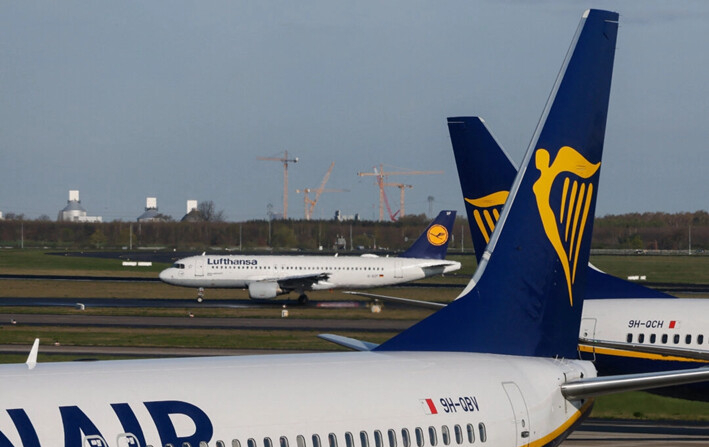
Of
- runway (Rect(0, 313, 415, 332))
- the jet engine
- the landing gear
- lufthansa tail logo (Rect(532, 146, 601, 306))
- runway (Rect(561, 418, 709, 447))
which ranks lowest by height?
runway (Rect(561, 418, 709, 447))

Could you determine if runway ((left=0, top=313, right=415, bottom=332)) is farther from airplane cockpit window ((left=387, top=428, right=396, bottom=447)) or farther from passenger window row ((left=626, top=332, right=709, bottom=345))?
→ airplane cockpit window ((left=387, top=428, right=396, bottom=447))

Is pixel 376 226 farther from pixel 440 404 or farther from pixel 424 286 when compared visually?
pixel 440 404

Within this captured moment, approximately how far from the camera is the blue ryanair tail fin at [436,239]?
7656cm

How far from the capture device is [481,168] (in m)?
21.2

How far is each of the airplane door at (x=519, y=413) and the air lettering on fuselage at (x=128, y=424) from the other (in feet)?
13.0

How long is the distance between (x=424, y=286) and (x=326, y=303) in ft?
49.2

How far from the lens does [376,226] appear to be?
580 feet

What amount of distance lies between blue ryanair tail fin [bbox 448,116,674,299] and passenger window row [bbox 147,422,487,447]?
1038cm

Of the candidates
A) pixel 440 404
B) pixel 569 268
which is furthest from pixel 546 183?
pixel 440 404

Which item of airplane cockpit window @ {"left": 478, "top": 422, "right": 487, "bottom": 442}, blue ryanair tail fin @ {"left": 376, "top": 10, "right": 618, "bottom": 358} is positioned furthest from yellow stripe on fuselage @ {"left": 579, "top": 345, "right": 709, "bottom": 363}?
airplane cockpit window @ {"left": 478, "top": 422, "right": 487, "bottom": 442}

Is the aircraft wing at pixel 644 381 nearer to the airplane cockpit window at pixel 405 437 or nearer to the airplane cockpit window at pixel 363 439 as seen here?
the airplane cockpit window at pixel 405 437

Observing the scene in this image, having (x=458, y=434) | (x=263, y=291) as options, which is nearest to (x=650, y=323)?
(x=458, y=434)

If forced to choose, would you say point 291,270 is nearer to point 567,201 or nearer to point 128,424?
point 567,201

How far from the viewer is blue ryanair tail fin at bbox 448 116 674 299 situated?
21.0m
